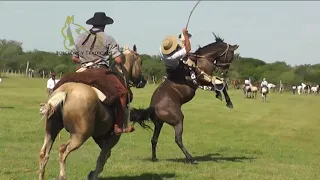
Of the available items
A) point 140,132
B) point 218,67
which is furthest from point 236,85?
point 218,67

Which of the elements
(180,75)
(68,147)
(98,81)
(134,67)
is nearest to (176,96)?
(180,75)

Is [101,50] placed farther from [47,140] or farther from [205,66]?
[205,66]

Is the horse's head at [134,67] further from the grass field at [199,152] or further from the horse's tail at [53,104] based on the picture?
the horse's tail at [53,104]

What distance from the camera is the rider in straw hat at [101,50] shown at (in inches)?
346

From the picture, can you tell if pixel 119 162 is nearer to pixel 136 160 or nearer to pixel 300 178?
pixel 136 160

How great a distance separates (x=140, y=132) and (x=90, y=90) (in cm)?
1294

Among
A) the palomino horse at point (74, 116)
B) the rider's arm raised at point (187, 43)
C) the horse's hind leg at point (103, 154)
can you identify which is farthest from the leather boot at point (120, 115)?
the rider's arm raised at point (187, 43)

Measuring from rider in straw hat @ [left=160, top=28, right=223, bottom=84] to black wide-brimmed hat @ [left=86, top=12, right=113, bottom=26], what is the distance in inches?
130

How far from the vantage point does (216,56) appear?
530 inches

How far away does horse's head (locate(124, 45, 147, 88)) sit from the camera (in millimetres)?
9664

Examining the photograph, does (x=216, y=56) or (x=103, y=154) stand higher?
(x=216, y=56)

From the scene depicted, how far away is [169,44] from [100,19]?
3390 millimetres

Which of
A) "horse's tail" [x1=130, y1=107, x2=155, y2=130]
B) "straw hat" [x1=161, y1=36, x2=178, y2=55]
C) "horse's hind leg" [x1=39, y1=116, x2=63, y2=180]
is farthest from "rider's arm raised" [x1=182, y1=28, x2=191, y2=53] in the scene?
"horse's hind leg" [x1=39, y1=116, x2=63, y2=180]

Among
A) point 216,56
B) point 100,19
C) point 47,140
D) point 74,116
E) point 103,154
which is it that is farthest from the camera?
point 216,56
